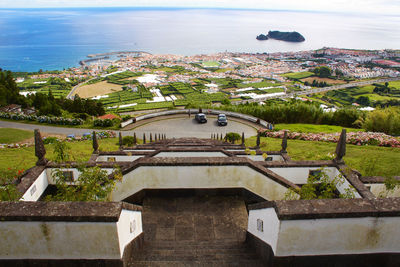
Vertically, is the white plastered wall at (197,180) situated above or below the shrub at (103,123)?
above

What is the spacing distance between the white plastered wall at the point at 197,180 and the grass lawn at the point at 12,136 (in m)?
18.4

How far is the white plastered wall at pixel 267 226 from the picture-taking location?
516cm

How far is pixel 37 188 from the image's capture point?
7977 mm

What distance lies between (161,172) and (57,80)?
401 feet

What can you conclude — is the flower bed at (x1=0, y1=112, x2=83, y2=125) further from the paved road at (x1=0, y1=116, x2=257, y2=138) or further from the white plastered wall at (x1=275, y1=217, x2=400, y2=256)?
the white plastered wall at (x1=275, y1=217, x2=400, y2=256)

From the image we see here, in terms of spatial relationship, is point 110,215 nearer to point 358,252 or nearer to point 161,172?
point 161,172

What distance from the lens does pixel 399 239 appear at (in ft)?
17.2

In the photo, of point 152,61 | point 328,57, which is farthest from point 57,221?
point 328,57

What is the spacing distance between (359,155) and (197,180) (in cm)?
1078

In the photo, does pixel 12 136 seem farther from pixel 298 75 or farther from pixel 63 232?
pixel 298 75

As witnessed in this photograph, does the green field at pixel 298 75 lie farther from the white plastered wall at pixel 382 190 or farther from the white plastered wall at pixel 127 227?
the white plastered wall at pixel 127 227

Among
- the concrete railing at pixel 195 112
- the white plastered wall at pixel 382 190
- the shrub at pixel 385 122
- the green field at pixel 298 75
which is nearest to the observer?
the white plastered wall at pixel 382 190

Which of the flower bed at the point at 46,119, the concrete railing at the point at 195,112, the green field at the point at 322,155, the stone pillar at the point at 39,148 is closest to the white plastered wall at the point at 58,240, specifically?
the stone pillar at the point at 39,148

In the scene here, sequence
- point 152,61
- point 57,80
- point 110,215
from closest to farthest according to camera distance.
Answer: point 110,215 → point 57,80 → point 152,61
